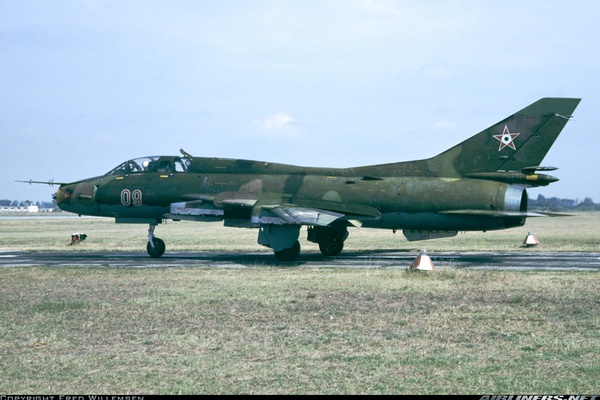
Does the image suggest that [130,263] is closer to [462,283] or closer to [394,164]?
[394,164]

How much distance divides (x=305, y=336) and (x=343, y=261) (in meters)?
14.1

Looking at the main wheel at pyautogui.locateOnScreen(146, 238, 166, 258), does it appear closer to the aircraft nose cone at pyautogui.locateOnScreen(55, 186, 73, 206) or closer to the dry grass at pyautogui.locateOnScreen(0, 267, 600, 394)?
the aircraft nose cone at pyautogui.locateOnScreen(55, 186, 73, 206)

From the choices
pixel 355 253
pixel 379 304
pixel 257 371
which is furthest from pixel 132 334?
pixel 355 253

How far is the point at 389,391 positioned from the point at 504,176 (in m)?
17.2

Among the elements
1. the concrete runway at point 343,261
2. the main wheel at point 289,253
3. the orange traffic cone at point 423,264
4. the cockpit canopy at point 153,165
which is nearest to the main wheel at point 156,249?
the concrete runway at point 343,261

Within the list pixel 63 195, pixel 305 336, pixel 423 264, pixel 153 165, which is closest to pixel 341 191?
pixel 423 264

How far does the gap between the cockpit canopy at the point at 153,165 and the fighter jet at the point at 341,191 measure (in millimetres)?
44

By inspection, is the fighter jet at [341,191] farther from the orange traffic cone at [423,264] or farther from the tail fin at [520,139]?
the orange traffic cone at [423,264]

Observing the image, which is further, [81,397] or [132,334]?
[132,334]

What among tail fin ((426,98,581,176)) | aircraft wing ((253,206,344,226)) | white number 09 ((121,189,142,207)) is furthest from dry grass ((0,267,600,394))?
white number 09 ((121,189,142,207))

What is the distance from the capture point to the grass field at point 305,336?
734 cm

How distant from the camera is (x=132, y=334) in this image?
1012cm

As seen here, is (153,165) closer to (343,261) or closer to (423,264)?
(343,261)

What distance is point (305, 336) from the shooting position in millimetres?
9836
